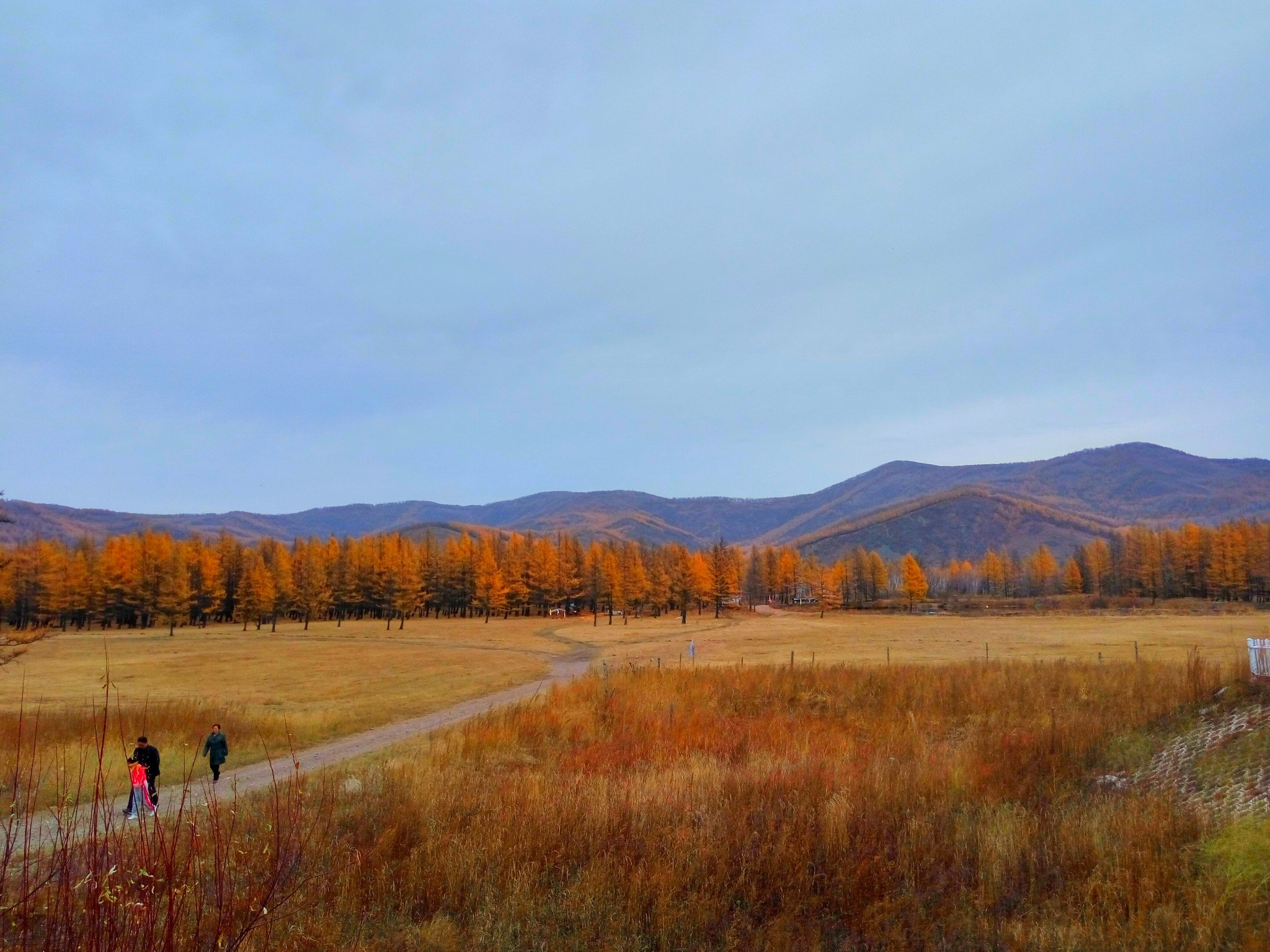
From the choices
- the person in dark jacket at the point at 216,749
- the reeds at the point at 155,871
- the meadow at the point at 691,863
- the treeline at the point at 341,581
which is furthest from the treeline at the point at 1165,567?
the reeds at the point at 155,871

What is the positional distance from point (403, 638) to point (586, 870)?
2734 inches

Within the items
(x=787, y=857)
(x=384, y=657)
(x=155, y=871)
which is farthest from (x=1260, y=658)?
(x=384, y=657)

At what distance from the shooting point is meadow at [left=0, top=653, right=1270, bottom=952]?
6191 mm

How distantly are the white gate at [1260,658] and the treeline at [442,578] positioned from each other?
89302 mm

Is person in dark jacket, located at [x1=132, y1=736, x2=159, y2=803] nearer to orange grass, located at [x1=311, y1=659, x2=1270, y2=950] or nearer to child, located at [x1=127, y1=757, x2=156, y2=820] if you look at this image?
child, located at [x1=127, y1=757, x2=156, y2=820]

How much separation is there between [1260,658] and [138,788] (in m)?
22.3

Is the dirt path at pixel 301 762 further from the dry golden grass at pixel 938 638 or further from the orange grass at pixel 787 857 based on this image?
the dry golden grass at pixel 938 638

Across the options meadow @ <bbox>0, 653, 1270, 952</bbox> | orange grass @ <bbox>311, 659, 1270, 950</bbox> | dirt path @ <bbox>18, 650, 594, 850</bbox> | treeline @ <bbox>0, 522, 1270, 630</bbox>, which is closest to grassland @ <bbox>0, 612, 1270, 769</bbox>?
dirt path @ <bbox>18, 650, 594, 850</bbox>

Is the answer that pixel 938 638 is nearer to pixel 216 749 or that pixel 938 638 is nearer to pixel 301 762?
pixel 301 762

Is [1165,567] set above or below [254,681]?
below

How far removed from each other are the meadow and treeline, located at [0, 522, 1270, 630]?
93.3 m

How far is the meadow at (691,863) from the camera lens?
6.19 metres

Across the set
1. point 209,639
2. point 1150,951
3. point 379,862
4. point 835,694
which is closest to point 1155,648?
point 835,694

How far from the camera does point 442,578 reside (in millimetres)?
115500
